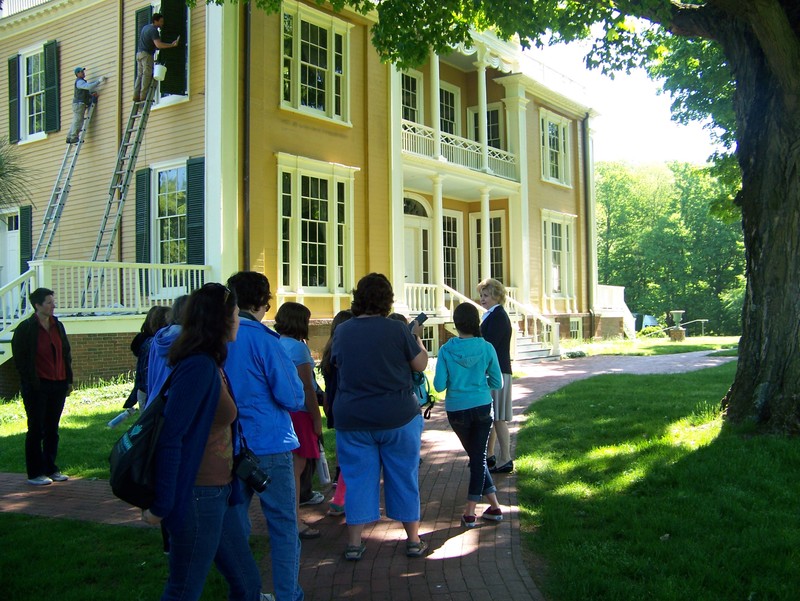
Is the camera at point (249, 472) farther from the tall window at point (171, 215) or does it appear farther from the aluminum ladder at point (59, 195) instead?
the aluminum ladder at point (59, 195)

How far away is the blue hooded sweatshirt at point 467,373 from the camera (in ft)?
18.4

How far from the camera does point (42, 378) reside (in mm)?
7246

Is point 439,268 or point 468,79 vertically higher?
point 468,79

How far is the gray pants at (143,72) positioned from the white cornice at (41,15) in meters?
2.95

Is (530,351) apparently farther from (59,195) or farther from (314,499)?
Result: (314,499)

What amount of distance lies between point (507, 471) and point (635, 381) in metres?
7.11

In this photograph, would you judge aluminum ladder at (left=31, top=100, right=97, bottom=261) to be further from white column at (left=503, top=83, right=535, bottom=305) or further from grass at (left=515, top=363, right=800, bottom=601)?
white column at (left=503, top=83, right=535, bottom=305)

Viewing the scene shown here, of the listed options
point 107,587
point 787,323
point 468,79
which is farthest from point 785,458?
point 468,79

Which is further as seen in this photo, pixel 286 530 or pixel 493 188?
pixel 493 188

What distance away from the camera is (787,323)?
757 cm

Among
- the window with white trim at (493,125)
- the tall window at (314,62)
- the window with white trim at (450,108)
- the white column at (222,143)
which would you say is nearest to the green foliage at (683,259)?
the window with white trim at (493,125)

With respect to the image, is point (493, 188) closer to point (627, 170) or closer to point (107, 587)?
point (107, 587)

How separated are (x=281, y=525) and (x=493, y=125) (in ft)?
73.7

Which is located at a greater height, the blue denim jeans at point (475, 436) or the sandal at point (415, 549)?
the blue denim jeans at point (475, 436)
